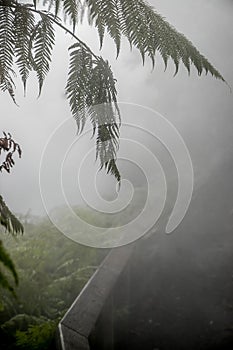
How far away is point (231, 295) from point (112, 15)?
2940 mm

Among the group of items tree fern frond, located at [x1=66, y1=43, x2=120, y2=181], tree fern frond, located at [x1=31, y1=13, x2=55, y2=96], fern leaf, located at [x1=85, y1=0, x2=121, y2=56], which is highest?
fern leaf, located at [x1=85, y1=0, x2=121, y2=56]

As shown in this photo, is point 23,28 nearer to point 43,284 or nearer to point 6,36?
point 6,36

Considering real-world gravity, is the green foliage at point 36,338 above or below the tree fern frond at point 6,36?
below

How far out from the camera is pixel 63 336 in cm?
217

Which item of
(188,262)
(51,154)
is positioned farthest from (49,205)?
(188,262)

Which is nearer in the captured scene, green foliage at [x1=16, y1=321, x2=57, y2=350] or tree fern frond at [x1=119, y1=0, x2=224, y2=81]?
tree fern frond at [x1=119, y1=0, x2=224, y2=81]

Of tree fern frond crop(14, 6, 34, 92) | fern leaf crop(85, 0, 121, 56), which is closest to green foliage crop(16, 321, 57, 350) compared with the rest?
tree fern frond crop(14, 6, 34, 92)

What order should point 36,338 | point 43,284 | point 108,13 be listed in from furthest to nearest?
1. point 43,284
2. point 36,338
3. point 108,13

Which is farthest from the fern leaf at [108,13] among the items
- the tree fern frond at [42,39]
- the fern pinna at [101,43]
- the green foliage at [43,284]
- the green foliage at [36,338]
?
the green foliage at [36,338]

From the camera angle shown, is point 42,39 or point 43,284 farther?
point 43,284

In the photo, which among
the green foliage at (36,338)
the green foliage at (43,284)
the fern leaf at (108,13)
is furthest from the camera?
the green foliage at (43,284)

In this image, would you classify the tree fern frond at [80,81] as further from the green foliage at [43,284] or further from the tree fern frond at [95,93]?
the green foliage at [43,284]

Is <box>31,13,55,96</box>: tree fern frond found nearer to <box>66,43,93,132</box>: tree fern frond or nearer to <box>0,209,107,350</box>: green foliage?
<box>66,43,93,132</box>: tree fern frond

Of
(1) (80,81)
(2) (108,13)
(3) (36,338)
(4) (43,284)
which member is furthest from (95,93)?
(4) (43,284)
